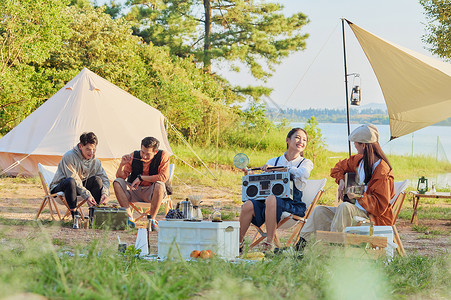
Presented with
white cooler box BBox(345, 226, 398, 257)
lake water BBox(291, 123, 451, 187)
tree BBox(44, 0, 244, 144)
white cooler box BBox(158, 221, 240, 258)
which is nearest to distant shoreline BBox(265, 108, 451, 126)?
lake water BBox(291, 123, 451, 187)

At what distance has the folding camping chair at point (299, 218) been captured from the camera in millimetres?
4266

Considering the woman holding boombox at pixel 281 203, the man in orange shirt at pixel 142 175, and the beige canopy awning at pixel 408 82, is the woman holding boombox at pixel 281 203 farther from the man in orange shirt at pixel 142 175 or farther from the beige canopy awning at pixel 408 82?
the beige canopy awning at pixel 408 82

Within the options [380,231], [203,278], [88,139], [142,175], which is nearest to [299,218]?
[380,231]

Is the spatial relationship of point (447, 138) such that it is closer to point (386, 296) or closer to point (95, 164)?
point (95, 164)

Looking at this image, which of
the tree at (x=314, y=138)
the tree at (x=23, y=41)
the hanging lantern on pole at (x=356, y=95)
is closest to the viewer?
the hanging lantern on pole at (x=356, y=95)

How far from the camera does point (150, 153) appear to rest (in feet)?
17.6

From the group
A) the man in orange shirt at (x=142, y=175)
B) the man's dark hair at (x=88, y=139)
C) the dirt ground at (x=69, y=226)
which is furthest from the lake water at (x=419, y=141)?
the man's dark hair at (x=88, y=139)

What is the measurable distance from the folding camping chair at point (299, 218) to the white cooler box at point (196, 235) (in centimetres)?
57

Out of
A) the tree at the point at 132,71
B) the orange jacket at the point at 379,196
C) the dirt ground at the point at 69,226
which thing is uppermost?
the tree at the point at 132,71

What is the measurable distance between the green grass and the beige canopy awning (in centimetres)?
375

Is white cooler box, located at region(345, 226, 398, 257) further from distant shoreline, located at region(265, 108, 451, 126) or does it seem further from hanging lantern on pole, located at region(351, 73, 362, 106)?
distant shoreline, located at region(265, 108, 451, 126)

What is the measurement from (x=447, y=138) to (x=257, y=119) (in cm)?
478

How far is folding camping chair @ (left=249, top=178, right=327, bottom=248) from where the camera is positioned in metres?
4.27

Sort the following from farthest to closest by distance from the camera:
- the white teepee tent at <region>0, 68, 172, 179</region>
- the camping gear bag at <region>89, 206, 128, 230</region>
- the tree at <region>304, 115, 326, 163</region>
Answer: the tree at <region>304, 115, 326, 163</region>, the white teepee tent at <region>0, 68, 172, 179</region>, the camping gear bag at <region>89, 206, 128, 230</region>
